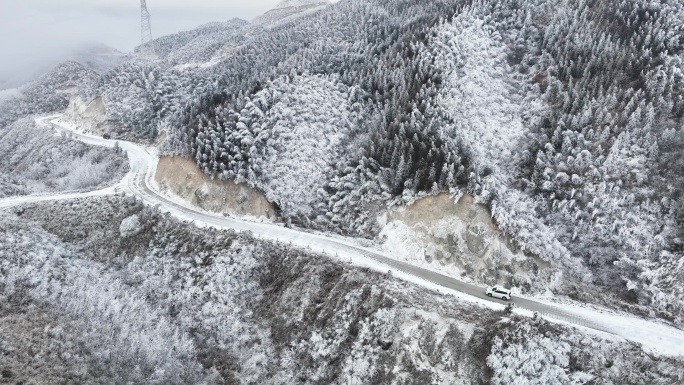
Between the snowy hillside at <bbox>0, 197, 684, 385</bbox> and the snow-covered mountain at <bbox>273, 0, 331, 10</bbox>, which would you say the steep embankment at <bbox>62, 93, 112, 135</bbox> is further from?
the snow-covered mountain at <bbox>273, 0, 331, 10</bbox>

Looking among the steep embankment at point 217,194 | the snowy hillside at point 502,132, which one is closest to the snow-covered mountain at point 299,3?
the snowy hillside at point 502,132

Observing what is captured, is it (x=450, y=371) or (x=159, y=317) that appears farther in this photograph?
(x=159, y=317)

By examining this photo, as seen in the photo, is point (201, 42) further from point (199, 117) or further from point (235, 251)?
point (235, 251)

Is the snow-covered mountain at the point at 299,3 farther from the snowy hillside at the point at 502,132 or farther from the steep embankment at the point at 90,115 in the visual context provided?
the snowy hillside at the point at 502,132

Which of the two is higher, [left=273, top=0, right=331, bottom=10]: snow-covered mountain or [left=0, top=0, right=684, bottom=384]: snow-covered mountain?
[left=273, top=0, right=331, bottom=10]: snow-covered mountain

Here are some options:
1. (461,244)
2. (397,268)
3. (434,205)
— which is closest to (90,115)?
(434,205)

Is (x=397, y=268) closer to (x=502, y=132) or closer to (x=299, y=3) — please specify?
(x=502, y=132)

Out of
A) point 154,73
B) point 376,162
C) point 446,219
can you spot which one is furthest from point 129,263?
point 154,73

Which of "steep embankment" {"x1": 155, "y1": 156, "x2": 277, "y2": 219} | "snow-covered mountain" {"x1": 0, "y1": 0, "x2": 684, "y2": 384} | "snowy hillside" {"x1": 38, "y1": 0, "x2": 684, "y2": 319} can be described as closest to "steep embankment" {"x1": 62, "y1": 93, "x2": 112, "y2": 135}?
"snowy hillside" {"x1": 38, "y1": 0, "x2": 684, "y2": 319}
